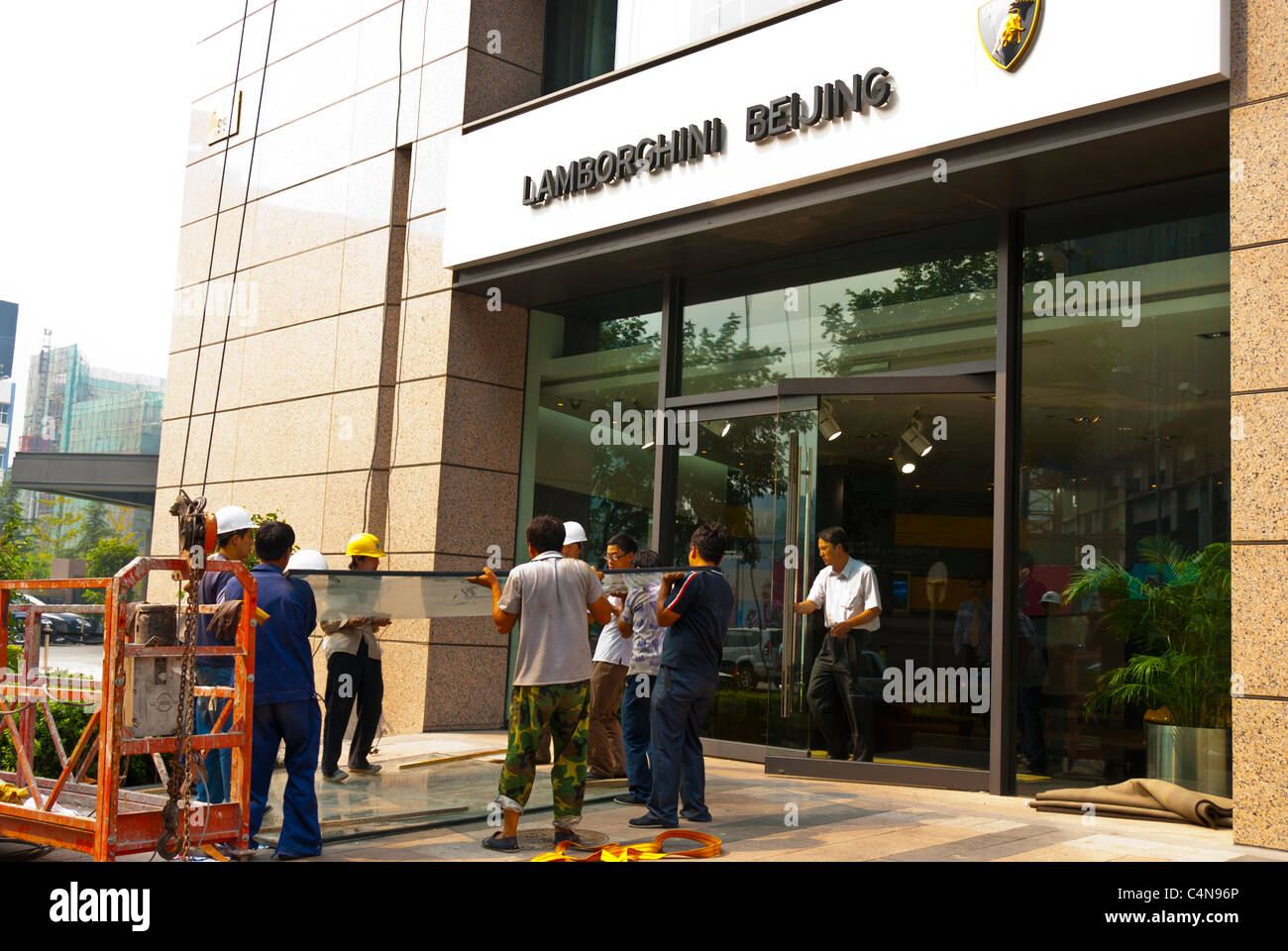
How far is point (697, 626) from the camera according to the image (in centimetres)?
689

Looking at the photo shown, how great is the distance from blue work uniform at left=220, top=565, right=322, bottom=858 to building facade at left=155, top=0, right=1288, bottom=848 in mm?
4294

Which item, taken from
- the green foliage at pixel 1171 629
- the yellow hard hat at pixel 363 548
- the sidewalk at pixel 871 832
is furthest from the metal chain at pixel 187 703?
the green foliage at pixel 1171 629

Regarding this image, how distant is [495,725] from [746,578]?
147 inches

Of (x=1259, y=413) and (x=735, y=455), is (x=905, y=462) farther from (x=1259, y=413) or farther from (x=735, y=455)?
(x=1259, y=413)

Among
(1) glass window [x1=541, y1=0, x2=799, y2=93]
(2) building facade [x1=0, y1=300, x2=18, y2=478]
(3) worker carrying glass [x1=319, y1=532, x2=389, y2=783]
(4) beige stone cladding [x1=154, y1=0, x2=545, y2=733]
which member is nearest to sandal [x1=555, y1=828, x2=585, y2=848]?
(3) worker carrying glass [x1=319, y1=532, x2=389, y2=783]

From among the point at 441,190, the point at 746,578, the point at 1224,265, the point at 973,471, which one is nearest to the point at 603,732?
the point at 746,578

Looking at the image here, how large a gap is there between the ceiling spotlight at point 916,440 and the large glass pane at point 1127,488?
77 centimetres

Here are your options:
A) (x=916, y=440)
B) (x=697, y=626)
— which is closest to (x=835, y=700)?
(x=916, y=440)

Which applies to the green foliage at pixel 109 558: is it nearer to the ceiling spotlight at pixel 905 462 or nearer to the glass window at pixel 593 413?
the glass window at pixel 593 413

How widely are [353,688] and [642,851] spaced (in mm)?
3999

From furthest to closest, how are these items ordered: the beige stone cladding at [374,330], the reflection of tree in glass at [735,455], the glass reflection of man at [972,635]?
1. the beige stone cladding at [374,330]
2. the reflection of tree in glass at [735,455]
3. the glass reflection of man at [972,635]

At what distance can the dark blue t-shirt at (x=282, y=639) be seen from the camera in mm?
5926

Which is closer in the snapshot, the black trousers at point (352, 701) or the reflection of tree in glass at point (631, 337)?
the black trousers at point (352, 701)

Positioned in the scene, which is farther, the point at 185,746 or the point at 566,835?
the point at 566,835
